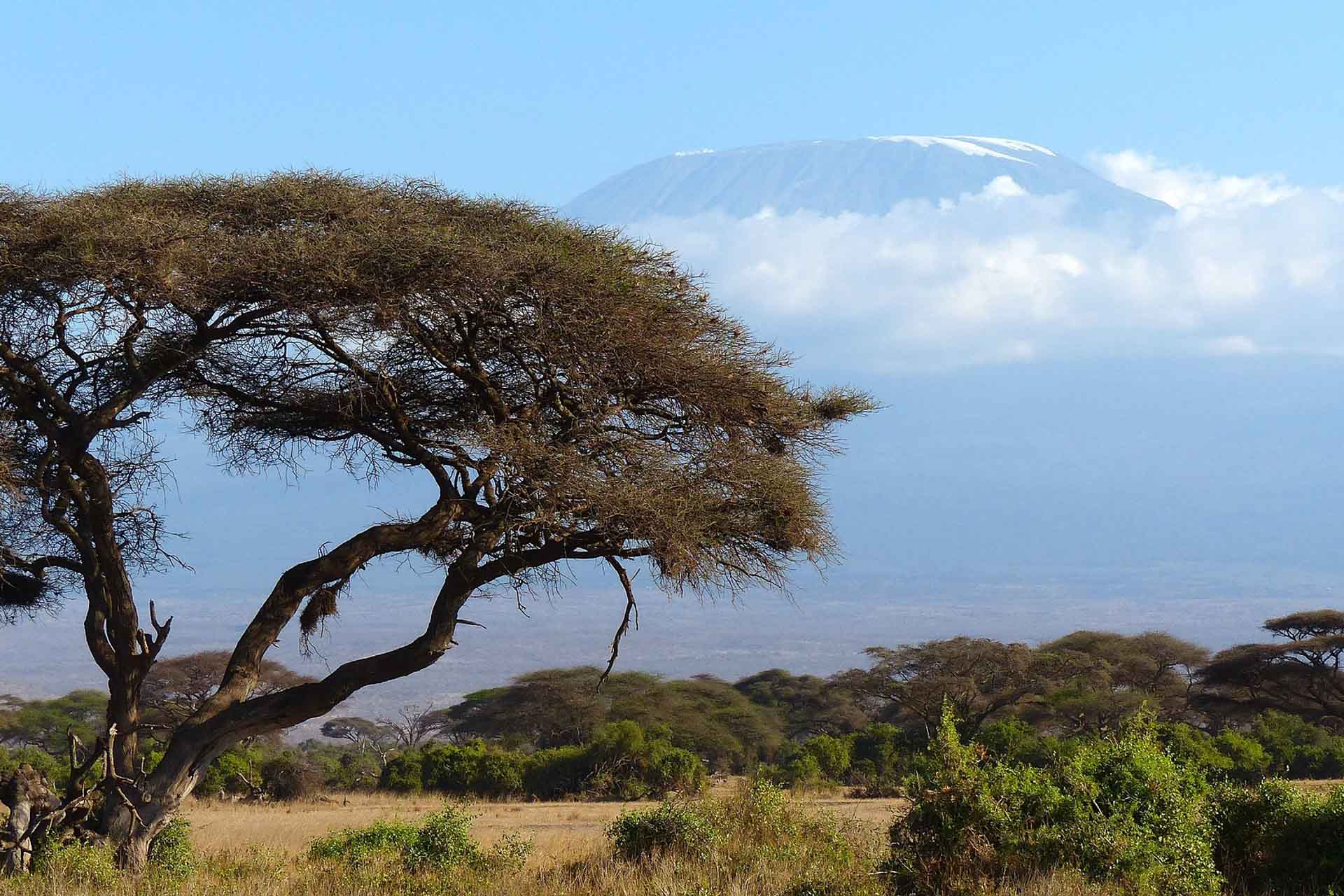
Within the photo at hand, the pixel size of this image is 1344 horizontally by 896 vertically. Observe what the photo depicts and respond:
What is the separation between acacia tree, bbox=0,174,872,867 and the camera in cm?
1106

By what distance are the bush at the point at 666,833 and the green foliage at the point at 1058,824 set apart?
2.19 metres

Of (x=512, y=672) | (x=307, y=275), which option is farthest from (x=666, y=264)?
(x=512, y=672)

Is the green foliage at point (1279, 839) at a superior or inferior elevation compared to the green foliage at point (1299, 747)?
superior

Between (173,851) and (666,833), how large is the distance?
3893mm

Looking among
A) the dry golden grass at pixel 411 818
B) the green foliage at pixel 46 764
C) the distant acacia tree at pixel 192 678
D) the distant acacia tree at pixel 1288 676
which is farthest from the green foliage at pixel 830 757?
the green foliage at pixel 46 764

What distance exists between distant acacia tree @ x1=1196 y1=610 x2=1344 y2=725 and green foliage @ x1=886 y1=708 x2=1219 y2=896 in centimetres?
2554

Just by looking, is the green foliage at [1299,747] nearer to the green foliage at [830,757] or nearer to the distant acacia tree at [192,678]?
the green foliage at [830,757]

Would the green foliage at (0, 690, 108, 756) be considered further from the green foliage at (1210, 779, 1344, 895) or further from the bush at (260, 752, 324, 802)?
the green foliage at (1210, 779, 1344, 895)

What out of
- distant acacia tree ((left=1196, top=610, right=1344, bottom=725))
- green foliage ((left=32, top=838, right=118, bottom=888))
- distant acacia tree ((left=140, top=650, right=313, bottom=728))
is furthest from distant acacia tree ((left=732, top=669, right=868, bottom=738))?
green foliage ((left=32, top=838, right=118, bottom=888))

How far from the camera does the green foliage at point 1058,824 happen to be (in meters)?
8.28

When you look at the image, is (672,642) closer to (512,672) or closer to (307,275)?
(512,672)

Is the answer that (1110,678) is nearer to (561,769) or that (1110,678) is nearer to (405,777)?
(561,769)

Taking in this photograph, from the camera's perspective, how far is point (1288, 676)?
32906 millimetres

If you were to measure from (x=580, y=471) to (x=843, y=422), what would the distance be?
437 centimetres
